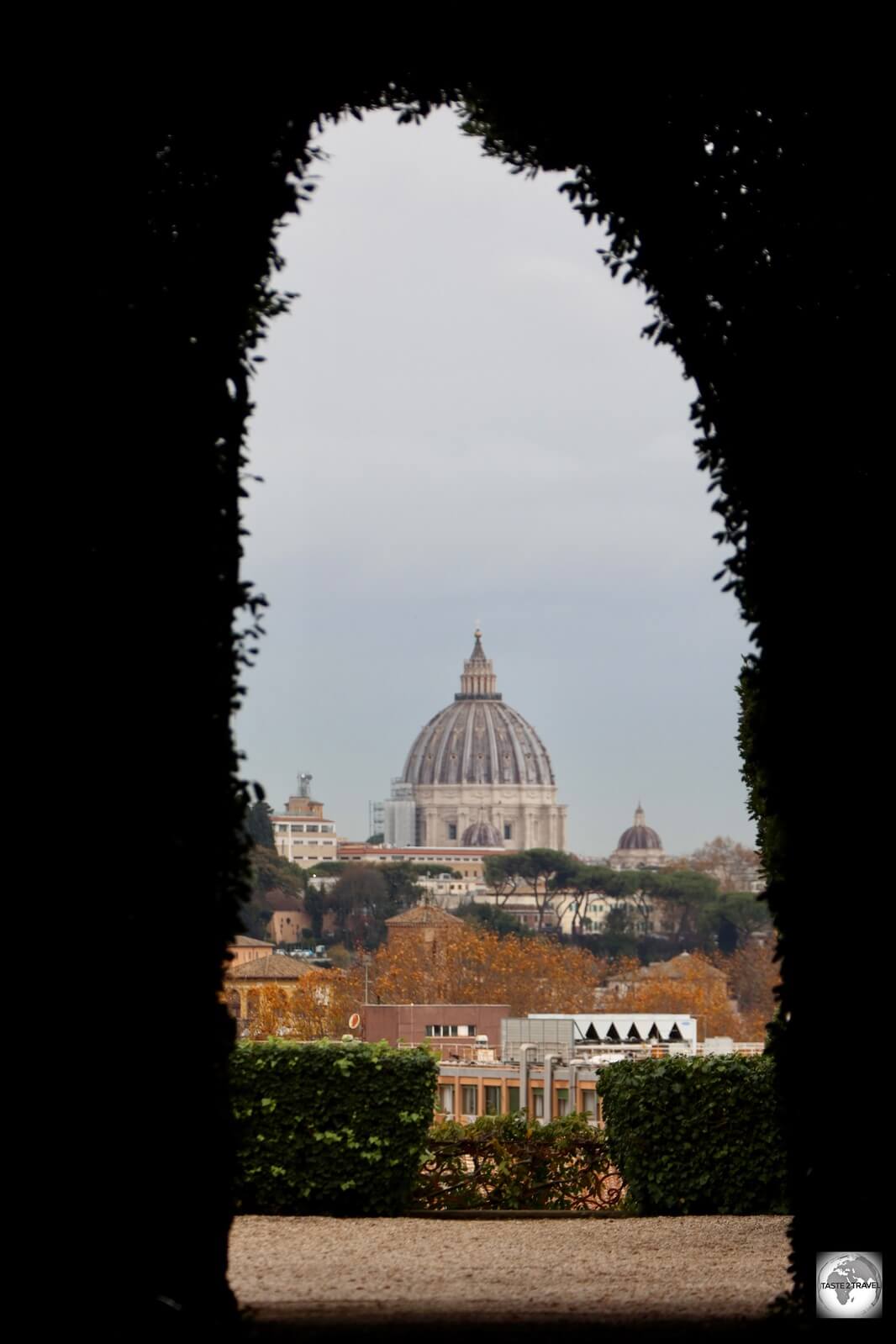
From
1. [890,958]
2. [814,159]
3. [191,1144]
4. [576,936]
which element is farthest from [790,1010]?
[576,936]

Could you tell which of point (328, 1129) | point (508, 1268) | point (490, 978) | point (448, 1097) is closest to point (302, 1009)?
point (490, 978)

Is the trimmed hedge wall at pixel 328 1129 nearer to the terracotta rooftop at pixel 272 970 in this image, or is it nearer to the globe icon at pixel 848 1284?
the globe icon at pixel 848 1284

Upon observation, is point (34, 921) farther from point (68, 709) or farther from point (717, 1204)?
point (717, 1204)

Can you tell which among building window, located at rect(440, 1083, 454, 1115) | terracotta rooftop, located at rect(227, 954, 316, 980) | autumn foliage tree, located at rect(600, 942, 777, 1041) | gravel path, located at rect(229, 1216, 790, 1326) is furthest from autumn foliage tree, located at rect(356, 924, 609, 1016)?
gravel path, located at rect(229, 1216, 790, 1326)

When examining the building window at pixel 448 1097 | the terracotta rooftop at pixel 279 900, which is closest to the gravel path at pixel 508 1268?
the building window at pixel 448 1097

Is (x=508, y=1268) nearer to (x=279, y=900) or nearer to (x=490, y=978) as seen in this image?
(x=490, y=978)
